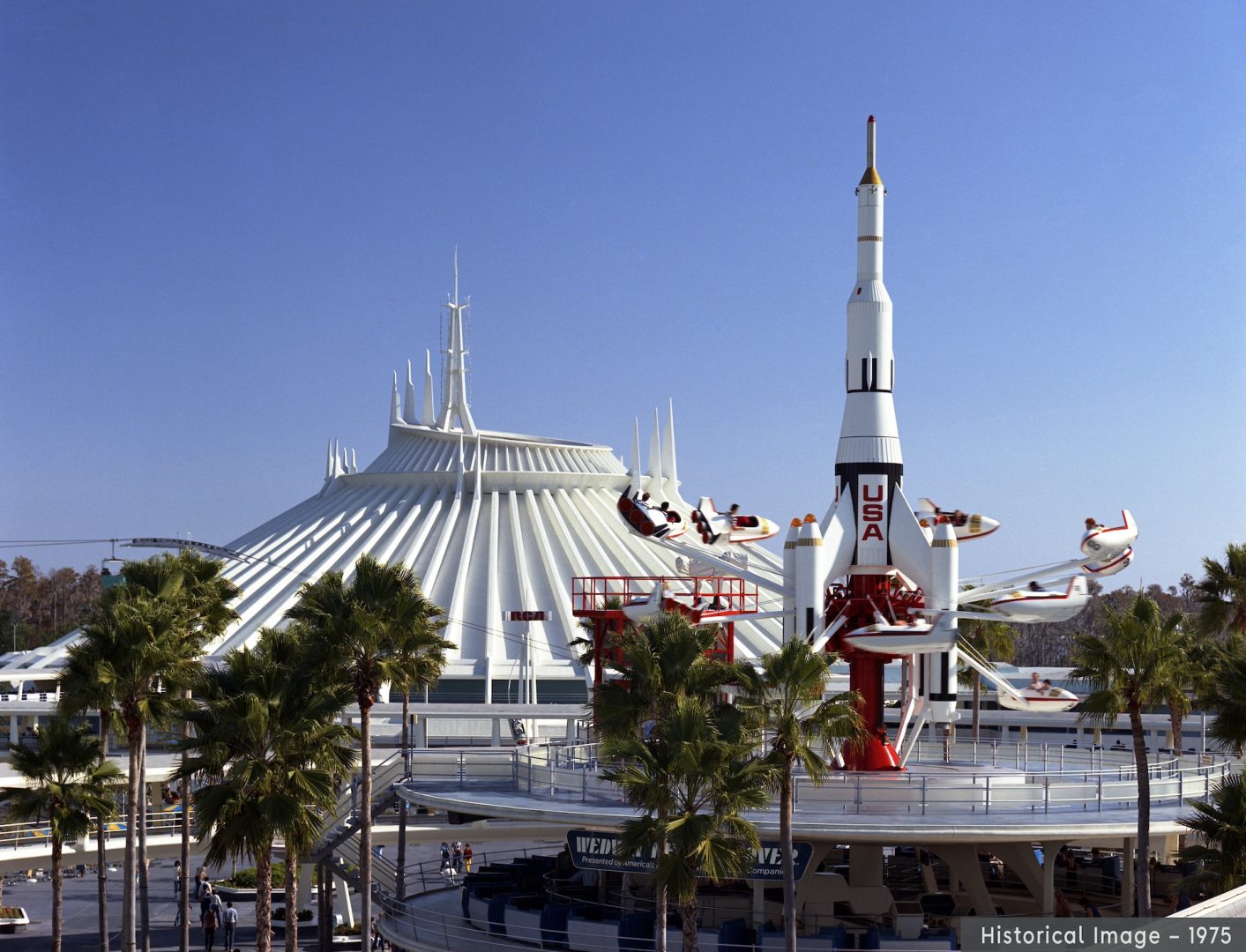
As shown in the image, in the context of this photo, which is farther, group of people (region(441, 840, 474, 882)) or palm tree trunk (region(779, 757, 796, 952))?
group of people (region(441, 840, 474, 882))

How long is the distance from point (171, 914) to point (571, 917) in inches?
865

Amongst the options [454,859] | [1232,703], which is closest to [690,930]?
[1232,703]

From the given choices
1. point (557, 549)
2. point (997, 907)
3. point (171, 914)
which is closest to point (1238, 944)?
point (997, 907)

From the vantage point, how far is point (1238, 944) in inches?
546

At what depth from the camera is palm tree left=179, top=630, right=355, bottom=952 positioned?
2655 centimetres

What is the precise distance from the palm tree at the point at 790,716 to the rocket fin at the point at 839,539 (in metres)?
9.87

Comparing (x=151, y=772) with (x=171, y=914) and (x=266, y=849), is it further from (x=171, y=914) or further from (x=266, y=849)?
(x=266, y=849)

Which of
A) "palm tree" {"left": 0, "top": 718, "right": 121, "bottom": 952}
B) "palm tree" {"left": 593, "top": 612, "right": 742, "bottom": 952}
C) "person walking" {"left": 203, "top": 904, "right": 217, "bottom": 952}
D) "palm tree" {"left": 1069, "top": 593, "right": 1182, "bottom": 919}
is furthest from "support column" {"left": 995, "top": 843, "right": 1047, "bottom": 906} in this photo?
"person walking" {"left": 203, "top": 904, "right": 217, "bottom": 952}

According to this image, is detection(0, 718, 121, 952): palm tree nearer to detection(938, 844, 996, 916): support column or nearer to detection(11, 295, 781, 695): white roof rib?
detection(938, 844, 996, 916): support column

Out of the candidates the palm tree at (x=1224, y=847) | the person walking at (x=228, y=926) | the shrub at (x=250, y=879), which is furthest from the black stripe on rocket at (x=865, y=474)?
the shrub at (x=250, y=879)

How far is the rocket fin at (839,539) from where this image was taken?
37.0 metres

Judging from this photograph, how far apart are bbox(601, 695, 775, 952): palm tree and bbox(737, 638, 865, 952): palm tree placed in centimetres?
57

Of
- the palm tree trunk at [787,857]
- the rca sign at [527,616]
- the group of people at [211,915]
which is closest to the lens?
the palm tree trunk at [787,857]

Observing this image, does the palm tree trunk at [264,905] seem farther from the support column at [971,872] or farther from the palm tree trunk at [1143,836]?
the palm tree trunk at [1143,836]
